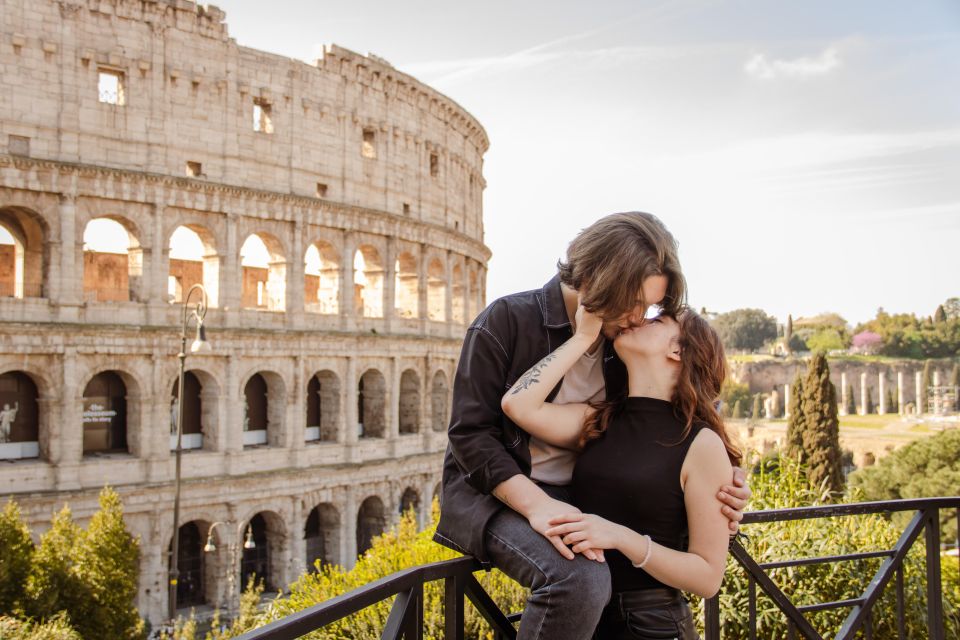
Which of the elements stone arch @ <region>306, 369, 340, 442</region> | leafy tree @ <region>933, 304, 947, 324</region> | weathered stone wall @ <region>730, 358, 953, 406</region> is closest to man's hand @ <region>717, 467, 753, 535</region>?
stone arch @ <region>306, 369, 340, 442</region>

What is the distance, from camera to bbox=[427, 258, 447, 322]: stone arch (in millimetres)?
31703

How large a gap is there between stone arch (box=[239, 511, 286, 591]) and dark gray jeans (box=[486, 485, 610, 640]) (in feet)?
74.4

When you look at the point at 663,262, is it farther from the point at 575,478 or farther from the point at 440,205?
the point at 440,205

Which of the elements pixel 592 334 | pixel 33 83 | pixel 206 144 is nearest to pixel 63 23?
pixel 33 83

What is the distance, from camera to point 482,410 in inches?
125

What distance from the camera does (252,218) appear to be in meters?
25.1

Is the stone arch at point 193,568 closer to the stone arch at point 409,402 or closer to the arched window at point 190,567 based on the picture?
the arched window at point 190,567

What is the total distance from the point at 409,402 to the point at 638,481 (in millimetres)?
27317

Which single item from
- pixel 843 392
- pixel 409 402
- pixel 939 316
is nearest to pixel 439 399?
pixel 409 402

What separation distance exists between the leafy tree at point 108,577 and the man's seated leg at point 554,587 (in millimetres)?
15497

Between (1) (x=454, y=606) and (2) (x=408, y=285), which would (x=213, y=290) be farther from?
(1) (x=454, y=606)

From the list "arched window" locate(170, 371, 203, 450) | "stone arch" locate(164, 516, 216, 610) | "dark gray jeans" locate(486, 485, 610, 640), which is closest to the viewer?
"dark gray jeans" locate(486, 485, 610, 640)

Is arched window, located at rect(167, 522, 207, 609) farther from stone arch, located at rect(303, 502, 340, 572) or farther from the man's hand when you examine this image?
the man's hand

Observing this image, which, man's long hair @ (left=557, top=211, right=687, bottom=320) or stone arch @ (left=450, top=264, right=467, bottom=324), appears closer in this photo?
man's long hair @ (left=557, top=211, right=687, bottom=320)
